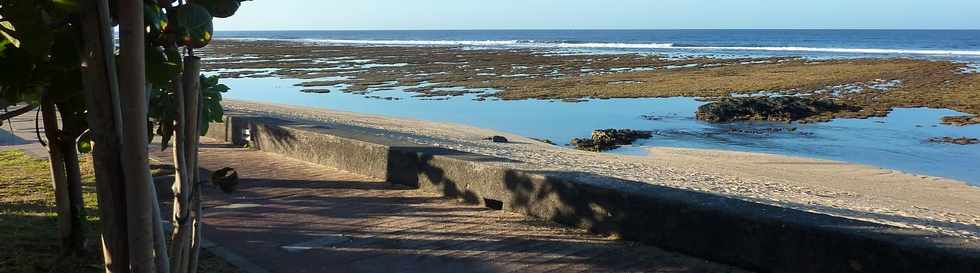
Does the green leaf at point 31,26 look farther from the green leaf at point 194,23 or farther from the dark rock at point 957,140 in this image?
the dark rock at point 957,140

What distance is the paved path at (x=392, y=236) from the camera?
16.4 feet

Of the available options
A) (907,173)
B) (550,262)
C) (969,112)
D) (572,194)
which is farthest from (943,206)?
(969,112)

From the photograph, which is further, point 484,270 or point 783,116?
point 783,116

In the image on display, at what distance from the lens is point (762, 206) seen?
5.04 meters

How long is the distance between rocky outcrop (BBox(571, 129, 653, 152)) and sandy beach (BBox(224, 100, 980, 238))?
64 cm

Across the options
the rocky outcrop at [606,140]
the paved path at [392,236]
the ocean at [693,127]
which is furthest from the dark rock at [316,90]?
the paved path at [392,236]

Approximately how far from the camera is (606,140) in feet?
49.0

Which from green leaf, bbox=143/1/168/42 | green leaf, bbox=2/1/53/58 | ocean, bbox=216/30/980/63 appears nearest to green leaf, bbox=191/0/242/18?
green leaf, bbox=143/1/168/42

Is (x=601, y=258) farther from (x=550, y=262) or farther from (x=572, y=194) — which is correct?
(x=572, y=194)

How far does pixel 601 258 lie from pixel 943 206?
610 centimetres

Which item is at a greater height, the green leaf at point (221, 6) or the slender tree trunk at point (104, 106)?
the green leaf at point (221, 6)

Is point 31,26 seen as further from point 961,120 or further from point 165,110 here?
point 961,120

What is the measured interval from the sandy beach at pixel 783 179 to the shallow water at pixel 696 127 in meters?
0.95

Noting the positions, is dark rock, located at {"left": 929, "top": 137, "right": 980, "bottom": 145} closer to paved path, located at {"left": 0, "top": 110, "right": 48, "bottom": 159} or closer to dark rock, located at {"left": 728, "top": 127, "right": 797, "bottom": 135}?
dark rock, located at {"left": 728, "top": 127, "right": 797, "bottom": 135}
